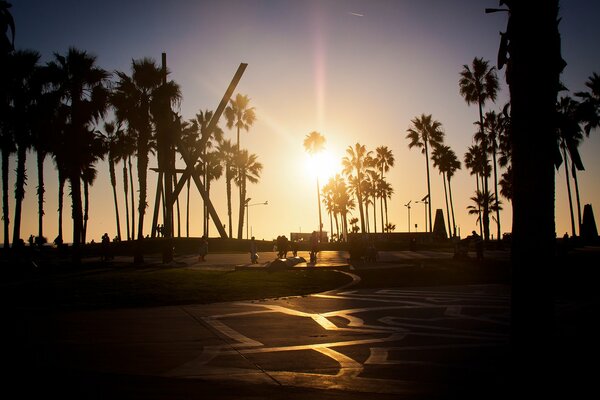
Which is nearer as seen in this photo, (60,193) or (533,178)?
(533,178)

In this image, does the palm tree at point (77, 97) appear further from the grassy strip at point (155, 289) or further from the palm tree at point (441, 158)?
the palm tree at point (441, 158)

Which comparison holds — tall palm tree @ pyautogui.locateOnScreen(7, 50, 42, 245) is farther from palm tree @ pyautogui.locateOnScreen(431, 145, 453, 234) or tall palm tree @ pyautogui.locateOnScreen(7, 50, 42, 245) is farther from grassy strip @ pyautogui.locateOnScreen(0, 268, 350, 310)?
palm tree @ pyautogui.locateOnScreen(431, 145, 453, 234)

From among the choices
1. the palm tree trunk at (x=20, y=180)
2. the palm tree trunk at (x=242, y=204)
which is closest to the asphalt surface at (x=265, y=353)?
the palm tree trunk at (x=20, y=180)

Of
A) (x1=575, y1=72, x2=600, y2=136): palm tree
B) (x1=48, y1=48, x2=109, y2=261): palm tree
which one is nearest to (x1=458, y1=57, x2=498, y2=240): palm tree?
(x1=575, y1=72, x2=600, y2=136): palm tree

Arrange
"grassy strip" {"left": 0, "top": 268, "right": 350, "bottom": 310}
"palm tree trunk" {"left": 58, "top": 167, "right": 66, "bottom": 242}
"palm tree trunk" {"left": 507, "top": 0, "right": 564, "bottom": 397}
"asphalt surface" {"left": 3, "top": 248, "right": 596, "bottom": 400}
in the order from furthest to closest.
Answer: "palm tree trunk" {"left": 58, "top": 167, "right": 66, "bottom": 242} → "grassy strip" {"left": 0, "top": 268, "right": 350, "bottom": 310} → "palm tree trunk" {"left": 507, "top": 0, "right": 564, "bottom": 397} → "asphalt surface" {"left": 3, "top": 248, "right": 596, "bottom": 400}

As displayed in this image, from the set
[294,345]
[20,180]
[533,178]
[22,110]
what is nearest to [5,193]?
[20,180]

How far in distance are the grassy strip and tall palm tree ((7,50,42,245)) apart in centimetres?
1422

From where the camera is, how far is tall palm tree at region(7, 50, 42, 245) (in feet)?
95.4

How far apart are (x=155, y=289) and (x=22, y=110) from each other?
1946cm

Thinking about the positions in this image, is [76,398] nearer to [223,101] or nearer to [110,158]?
[223,101]

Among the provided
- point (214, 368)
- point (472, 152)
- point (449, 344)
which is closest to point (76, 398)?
point (214, 368)

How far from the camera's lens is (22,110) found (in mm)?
30062

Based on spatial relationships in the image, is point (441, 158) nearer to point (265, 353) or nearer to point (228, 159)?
point (228, 159)

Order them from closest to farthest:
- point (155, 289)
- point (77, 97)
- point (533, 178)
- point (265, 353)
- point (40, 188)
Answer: point (533, 178), point (265, 353), point (155, 289), point (77, 97), point (40, 188)
